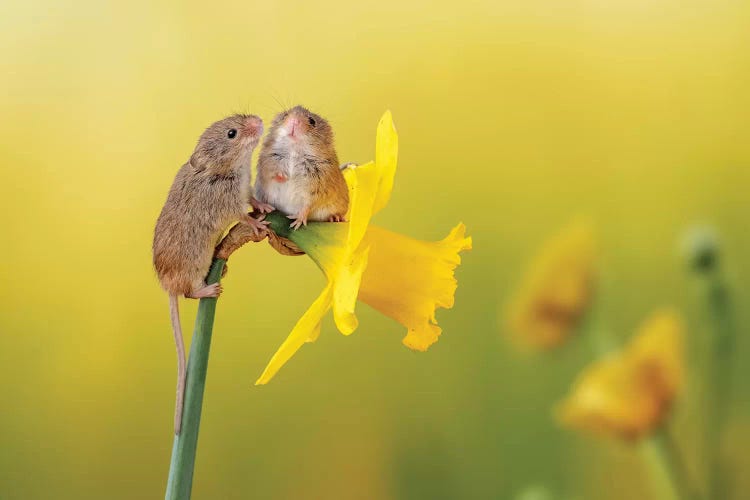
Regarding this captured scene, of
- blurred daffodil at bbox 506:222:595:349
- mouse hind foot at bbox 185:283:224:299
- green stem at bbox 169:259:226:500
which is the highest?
blurred daffodil at bbox 506:222:595:349

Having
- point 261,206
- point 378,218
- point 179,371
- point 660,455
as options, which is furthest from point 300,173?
point 660,455

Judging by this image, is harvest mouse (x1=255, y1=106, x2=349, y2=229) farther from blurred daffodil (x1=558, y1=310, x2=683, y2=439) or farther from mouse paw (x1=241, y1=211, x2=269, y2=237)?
blurred daffodil (x1=558, y1=310, x2=683, y2=439)

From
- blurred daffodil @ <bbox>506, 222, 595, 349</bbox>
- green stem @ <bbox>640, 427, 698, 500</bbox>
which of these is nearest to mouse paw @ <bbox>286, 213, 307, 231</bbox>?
blurred daffodil @ <bbox>506, 222, 595, 349</bbox>

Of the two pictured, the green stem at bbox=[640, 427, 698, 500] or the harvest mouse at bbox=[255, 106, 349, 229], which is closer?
the harvest mouse at bbox=[255, 106, 349, 229]

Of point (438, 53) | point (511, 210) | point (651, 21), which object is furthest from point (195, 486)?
point (651, 21)

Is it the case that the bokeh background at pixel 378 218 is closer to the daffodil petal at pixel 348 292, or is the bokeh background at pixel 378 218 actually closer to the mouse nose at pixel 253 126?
the mouse nose at pixel 253 126

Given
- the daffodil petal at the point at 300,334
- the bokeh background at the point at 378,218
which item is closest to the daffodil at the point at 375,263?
the daffodil petal at the point at 300,334
